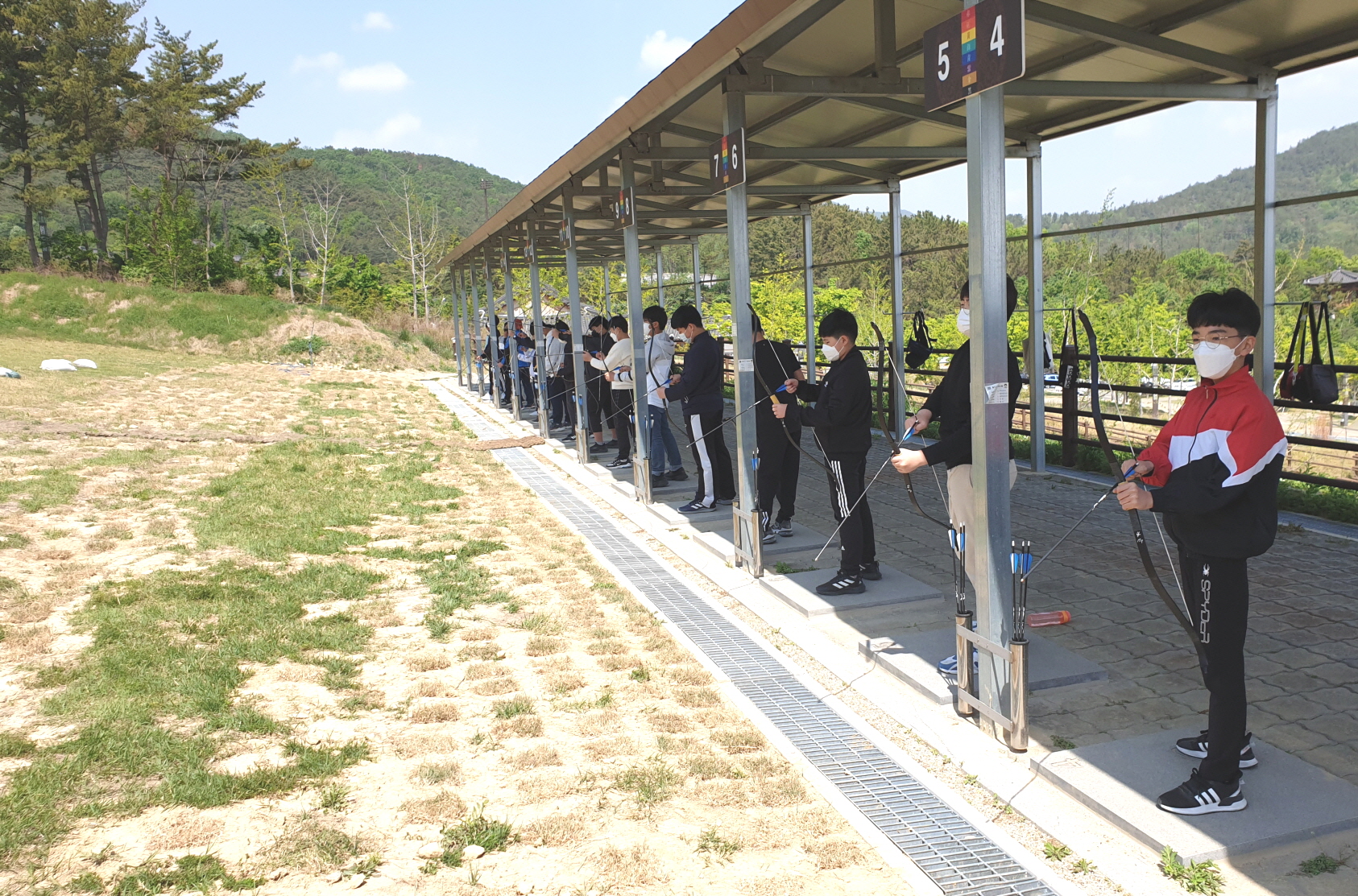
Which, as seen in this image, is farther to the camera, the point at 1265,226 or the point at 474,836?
the point at 1265,226

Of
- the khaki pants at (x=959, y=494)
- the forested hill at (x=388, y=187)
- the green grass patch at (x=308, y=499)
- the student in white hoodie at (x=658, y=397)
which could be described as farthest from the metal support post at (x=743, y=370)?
the forested hill at (x=388, y=187)

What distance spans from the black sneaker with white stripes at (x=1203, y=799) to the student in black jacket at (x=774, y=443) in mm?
3997

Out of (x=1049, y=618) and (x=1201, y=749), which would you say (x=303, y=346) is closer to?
(x=1049, y=618)

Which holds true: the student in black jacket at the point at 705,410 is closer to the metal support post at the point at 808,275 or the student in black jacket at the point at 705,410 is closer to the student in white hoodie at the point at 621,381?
the student in white hoodie at the point at 621,381

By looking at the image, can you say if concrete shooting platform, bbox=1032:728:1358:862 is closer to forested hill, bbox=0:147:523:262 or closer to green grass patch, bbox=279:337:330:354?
green grass patch, bbox=279:337:330:354

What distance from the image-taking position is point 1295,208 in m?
7.19

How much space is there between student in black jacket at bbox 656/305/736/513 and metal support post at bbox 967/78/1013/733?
176 inches

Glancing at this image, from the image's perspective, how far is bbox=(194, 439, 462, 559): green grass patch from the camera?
7.68 metres

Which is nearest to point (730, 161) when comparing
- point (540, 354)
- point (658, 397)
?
point (658, 397)

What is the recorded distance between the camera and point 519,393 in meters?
17.9

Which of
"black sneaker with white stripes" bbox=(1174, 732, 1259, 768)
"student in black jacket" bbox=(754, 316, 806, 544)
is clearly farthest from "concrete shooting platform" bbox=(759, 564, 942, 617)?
"black sneaker with white stripes" bbox=(1174, 732, 1259, 768)

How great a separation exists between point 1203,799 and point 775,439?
14.9 ft

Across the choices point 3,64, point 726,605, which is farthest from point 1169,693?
point 3,64

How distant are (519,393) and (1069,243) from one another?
9.13 m
